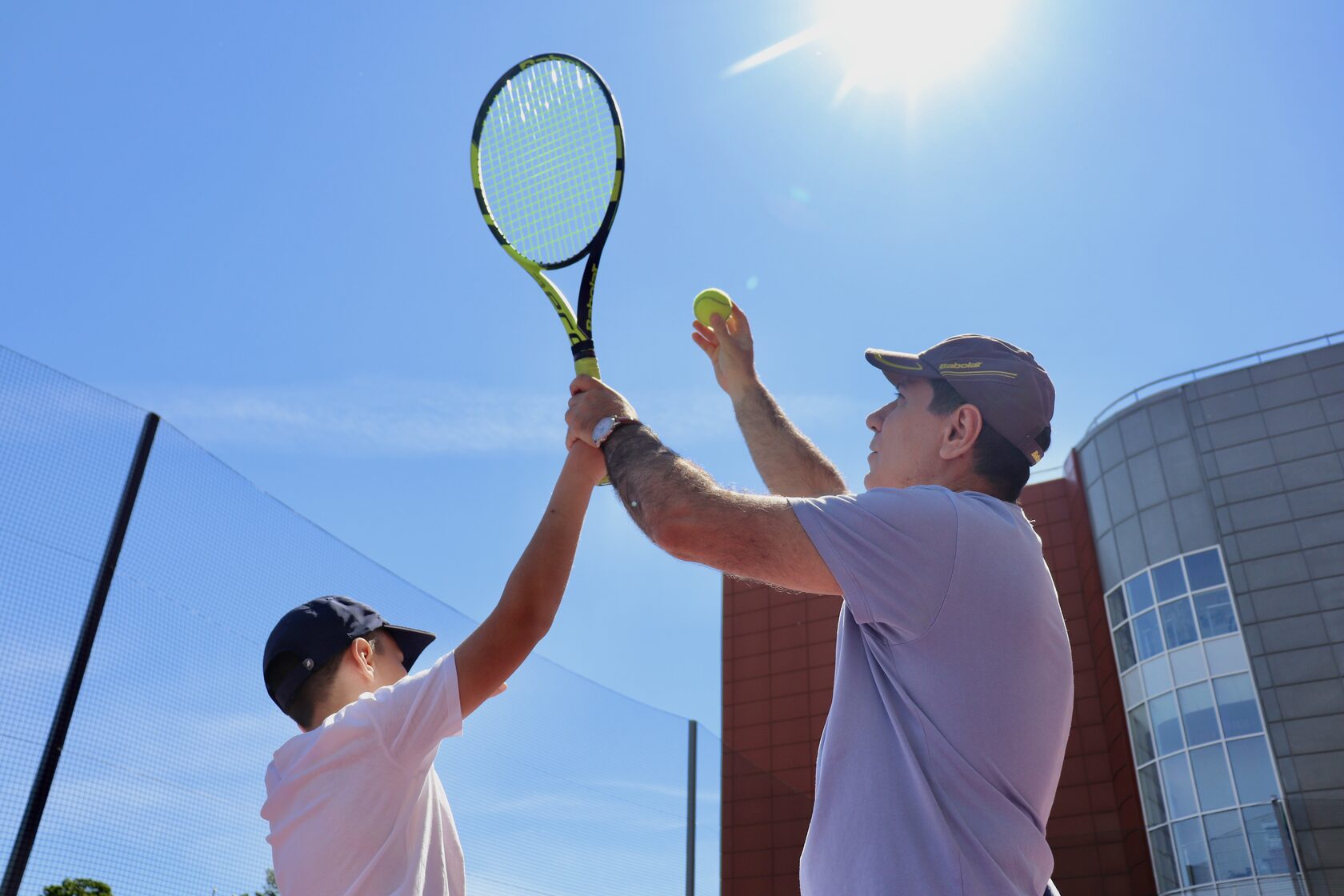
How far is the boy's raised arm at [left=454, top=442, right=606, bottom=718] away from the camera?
1.95 m

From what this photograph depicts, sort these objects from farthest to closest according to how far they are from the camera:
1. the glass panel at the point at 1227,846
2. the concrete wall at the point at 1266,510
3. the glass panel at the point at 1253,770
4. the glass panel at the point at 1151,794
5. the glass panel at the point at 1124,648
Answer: the glass panel at the point at 1124,648, the glass panel at the point at 1151,794, the concrete wall at the point at 1266,510, the glass panel at the point at 1253,770, the glass panel at the point at 1227,846

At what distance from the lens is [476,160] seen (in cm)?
333

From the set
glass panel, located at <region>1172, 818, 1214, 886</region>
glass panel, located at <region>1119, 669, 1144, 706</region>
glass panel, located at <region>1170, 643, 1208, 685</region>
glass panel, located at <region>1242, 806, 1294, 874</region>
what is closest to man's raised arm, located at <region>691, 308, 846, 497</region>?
glass panel, located at <region>1242, 806, 1294, 874</region>

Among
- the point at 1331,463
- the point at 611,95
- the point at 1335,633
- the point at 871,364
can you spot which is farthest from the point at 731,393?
the point at 1331,463

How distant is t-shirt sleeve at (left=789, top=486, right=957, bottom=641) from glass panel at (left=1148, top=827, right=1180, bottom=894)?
1640 centimetres

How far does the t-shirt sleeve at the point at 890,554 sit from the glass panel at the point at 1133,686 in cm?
1726

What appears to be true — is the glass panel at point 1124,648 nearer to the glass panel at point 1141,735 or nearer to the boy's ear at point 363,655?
the glass panel at point 1141,735

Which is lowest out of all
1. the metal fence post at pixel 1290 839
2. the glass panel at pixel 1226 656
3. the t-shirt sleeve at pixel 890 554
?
the t-shirt sleeve at pixel 890 554

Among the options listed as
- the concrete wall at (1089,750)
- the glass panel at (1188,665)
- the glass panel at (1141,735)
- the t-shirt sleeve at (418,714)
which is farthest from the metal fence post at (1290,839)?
the t-shirt sleeve at (418,714)

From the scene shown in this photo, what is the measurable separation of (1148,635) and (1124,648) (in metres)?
0.68

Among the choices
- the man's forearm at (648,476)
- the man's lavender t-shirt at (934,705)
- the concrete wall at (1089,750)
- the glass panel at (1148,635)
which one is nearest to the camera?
the man's lavender t-shirt at (934,705)

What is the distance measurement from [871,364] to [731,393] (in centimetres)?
70

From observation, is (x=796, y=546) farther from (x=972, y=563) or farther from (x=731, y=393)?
(x=731, y=393)

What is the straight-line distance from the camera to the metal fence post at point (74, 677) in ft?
12.9
